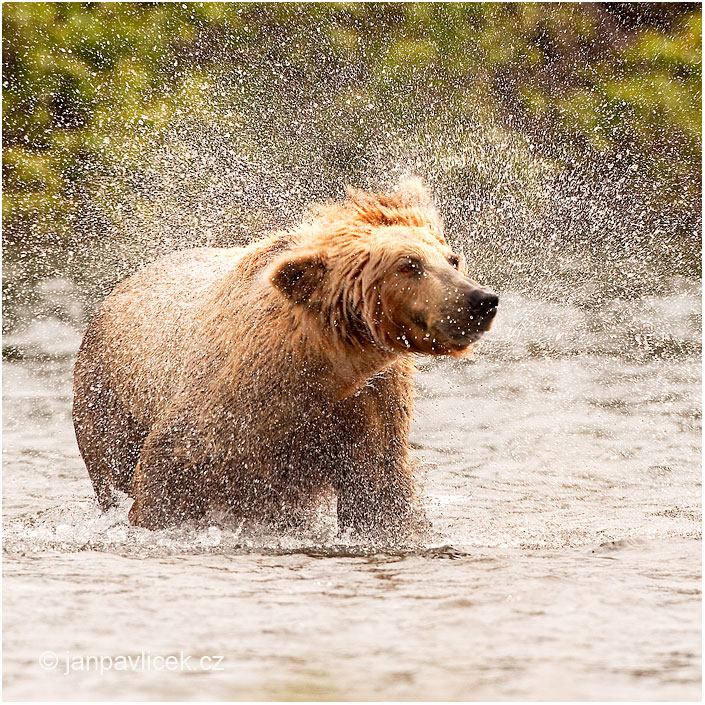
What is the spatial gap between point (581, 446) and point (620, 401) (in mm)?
1339

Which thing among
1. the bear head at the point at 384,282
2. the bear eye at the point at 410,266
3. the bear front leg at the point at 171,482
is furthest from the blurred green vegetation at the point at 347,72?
the bear eye at the point at 410,266

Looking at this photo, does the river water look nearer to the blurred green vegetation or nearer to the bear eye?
the bear eye

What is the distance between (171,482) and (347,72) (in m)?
9.12

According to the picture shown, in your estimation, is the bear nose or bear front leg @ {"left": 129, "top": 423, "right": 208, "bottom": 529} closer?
the bear nose

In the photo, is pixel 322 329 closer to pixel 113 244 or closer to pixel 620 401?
pixel 620 401

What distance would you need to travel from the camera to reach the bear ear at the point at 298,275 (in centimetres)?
527

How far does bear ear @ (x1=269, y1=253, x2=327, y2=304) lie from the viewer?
5266 millimetres

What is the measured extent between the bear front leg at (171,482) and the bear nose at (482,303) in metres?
1.57

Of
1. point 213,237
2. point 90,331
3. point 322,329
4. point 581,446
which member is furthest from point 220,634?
point 213,237

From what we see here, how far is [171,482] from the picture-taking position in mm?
5715

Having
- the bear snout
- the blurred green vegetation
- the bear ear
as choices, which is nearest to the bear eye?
the bear snout

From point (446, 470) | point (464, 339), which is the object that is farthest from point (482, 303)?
point (446, 470)

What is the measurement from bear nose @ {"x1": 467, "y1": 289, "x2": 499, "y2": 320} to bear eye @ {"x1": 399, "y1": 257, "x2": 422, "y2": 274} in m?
0.31

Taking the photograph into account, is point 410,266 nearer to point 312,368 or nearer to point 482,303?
point 482,303
